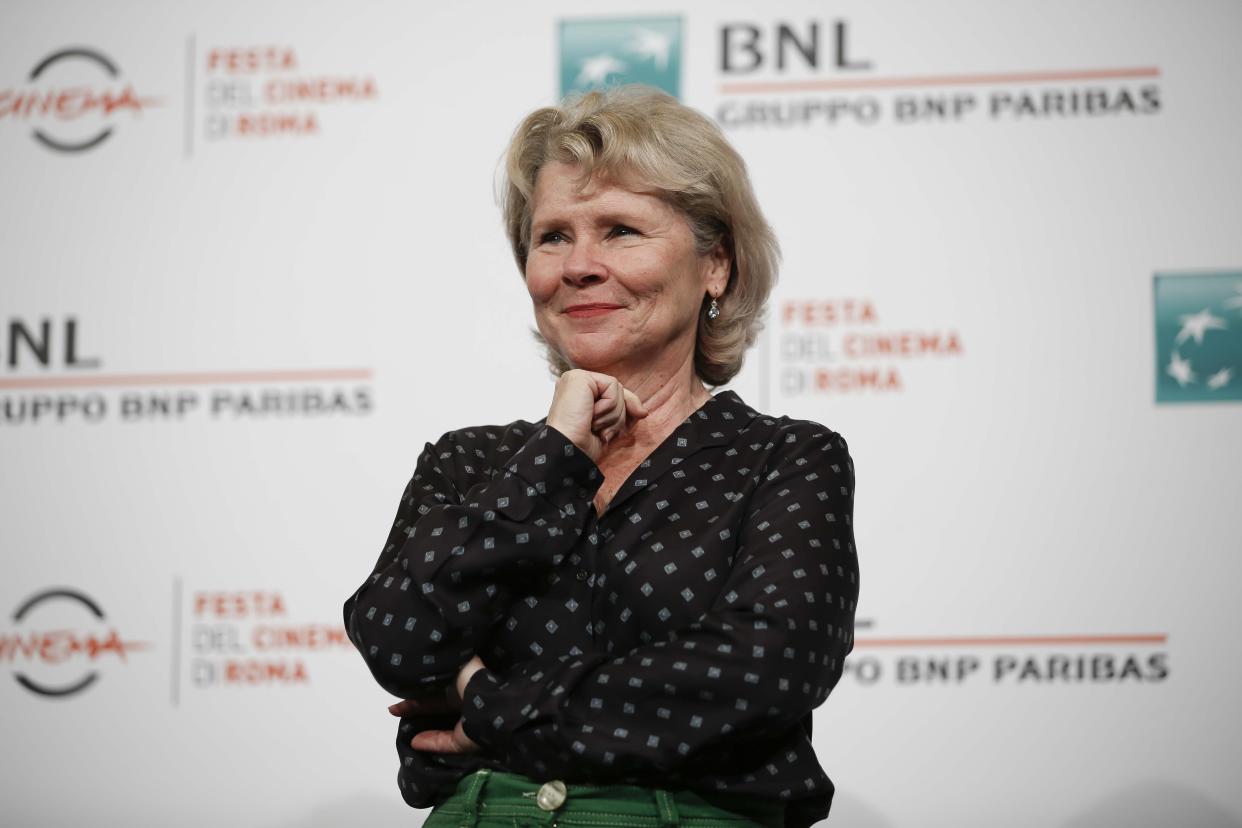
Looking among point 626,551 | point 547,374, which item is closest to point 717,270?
point 626,551

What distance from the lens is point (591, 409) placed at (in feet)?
7.13

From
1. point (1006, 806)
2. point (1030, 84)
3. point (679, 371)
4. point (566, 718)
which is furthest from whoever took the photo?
point (1030, 84)

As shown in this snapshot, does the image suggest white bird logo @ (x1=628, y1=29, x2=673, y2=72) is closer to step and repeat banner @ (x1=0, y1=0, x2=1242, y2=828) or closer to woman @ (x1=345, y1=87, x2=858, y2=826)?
step and repeat banner @ (x1=0, y1=0, x2=1242, y2=828)

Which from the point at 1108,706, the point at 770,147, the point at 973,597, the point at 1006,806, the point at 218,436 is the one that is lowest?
the point at 1006,806

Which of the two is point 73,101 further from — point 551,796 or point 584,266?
point 551,796

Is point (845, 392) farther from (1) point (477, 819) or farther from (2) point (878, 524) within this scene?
(1) point (477, 819)

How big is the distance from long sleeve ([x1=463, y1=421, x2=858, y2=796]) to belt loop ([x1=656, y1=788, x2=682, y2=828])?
0.04 m

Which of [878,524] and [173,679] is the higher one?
[878,524]

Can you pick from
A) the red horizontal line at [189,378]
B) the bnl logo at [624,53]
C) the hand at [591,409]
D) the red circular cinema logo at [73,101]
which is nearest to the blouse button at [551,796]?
the hand at [591,409]

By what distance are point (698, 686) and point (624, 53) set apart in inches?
98.6

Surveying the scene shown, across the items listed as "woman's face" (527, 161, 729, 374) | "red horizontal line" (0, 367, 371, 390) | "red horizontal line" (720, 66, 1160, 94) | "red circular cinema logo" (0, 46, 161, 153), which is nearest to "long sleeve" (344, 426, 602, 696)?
"woman's face" (527, 161, 729, 374)

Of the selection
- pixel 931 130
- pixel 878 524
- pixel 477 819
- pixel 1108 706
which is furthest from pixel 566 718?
pixel 931 130

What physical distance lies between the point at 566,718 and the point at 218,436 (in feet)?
7.73

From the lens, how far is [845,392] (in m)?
3.76
